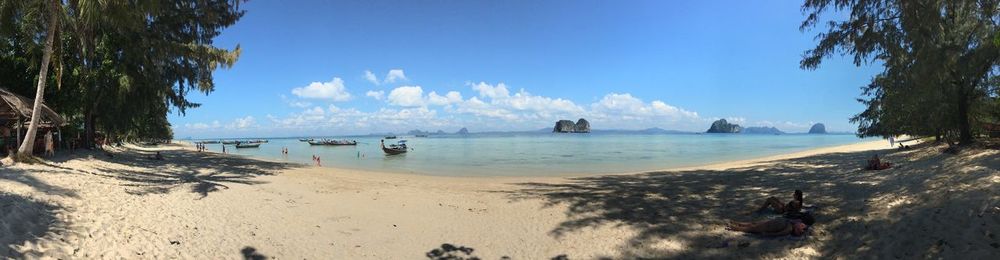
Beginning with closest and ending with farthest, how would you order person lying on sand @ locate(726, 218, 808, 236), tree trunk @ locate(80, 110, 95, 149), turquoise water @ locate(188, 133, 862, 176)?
1. person lying on sand @ locate(726, 218, 808, 236)
2. tree trunk @ locate(80, 110, 95, 149)
3. turquoise water @ locate(188, 133, 862, 176)

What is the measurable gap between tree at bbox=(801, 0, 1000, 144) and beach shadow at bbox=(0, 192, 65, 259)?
17.2 m

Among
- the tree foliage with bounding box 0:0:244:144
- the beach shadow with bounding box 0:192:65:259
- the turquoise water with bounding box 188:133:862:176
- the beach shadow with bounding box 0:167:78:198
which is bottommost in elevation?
the turquoise water with bounding box 188:133:862:176

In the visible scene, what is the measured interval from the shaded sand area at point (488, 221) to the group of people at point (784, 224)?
0.19m

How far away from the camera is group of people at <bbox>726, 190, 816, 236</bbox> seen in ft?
25.5

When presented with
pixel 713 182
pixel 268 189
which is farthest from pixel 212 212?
pixel 713 182

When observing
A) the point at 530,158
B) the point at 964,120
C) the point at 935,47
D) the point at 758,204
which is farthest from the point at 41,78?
the point at 530,158

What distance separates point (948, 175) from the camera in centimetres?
981

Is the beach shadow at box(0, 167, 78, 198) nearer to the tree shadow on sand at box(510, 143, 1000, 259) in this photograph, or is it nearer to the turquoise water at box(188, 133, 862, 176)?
the tree shadow on sand at box(510, 143, 1000, 259)

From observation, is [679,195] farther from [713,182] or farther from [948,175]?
[948,175]

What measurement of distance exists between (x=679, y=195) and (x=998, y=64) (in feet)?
37.3

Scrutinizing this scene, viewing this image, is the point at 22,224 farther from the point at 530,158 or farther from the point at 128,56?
the point at 530,158

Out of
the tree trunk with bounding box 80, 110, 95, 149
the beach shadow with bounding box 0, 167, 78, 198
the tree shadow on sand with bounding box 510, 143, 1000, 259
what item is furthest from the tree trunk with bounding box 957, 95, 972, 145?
the tree trunk with bounding box 80, 110, 95, 149

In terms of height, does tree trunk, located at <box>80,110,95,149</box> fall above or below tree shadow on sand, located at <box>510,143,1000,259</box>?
above

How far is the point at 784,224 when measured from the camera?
7789 millimetres
